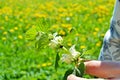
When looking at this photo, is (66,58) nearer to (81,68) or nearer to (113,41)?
(81,68)

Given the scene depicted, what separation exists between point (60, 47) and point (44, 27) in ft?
0.16

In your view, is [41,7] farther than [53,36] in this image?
Yes

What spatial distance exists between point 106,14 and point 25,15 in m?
1.27

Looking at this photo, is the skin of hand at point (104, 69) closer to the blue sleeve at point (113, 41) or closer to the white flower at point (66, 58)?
the white flower at point (66, 58)

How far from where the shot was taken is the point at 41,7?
725 centimetres

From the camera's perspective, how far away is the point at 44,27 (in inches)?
31.4

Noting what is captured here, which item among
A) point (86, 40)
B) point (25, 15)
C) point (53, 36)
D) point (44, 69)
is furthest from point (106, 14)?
point (53, 36)

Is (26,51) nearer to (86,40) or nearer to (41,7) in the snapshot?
(86,40)

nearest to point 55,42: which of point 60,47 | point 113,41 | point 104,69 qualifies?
point 60,47

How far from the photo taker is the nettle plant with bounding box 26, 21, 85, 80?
78 cm

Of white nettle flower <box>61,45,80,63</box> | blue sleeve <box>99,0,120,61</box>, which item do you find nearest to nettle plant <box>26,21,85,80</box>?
white nettle flower <box>61,45,80,63</box>

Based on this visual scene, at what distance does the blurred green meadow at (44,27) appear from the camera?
10.9ft

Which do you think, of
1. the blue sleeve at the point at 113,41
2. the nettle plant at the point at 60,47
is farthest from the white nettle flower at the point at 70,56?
the blue sleeve at the point at 113,41

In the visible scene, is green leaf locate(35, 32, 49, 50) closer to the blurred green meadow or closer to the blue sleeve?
the blurred green meadow
